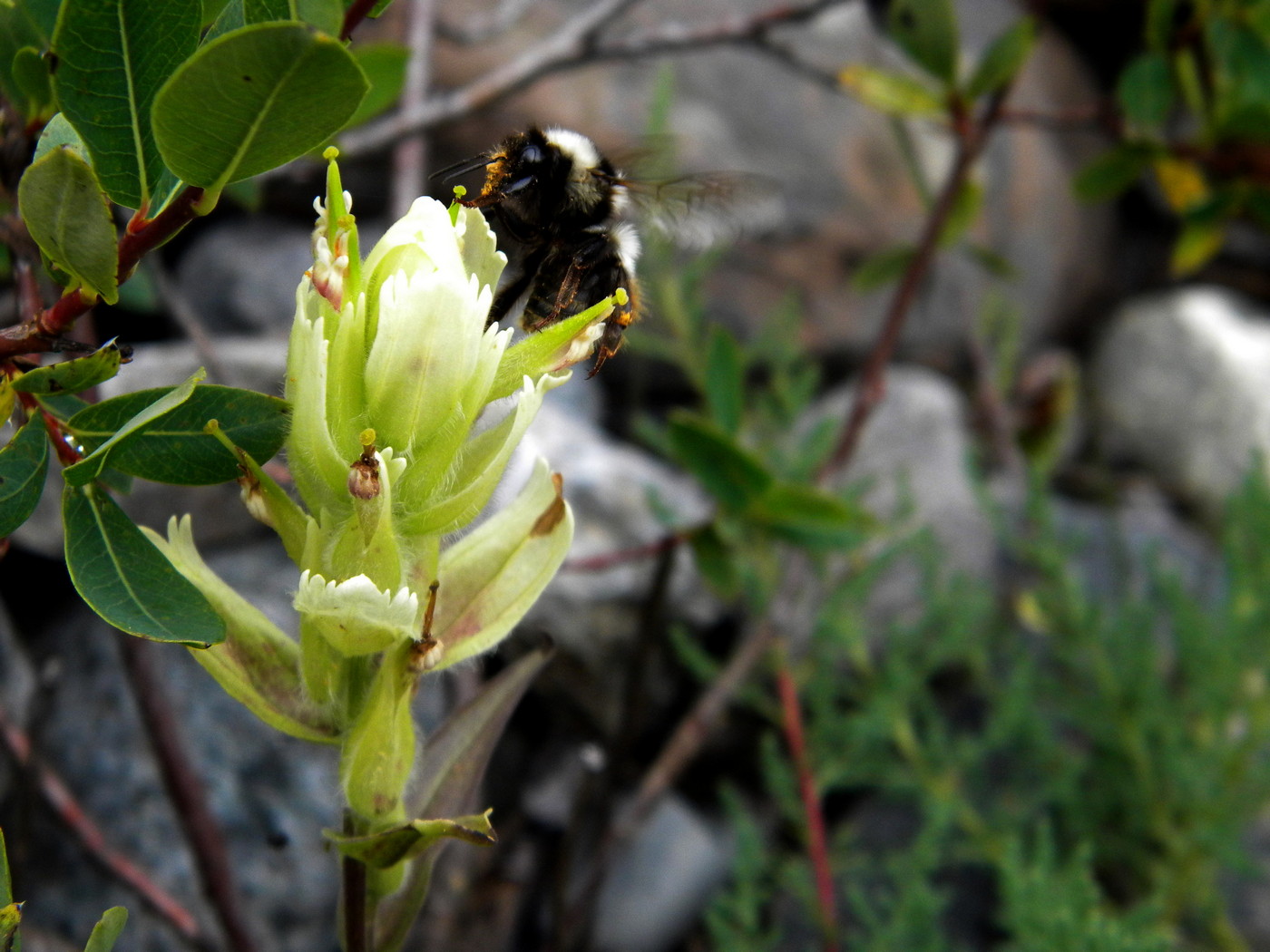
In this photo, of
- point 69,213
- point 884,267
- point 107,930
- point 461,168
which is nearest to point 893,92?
point 884,267

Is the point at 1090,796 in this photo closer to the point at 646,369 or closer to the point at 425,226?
the point at 646,369

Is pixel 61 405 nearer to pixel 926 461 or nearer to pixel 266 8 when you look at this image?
pixel 266 8

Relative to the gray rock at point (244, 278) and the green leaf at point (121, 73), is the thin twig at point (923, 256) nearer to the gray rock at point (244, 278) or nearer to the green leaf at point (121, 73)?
the green leaf at point (121, 73)

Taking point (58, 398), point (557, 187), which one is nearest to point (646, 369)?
point (557, 187)

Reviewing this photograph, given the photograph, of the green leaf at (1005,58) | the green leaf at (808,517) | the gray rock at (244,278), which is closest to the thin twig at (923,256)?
the green leaf at (1005,58)

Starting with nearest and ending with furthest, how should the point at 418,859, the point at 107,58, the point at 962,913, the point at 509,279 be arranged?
the point at 107,58 < the point at 418,859 < the point at 509,279 < the point at 962,913

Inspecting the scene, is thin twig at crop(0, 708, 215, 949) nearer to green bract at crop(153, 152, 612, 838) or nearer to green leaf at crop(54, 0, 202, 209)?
green bract at crop(153, 152, 612, 838)

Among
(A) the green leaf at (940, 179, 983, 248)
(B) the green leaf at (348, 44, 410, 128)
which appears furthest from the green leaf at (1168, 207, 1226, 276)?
(B) the green leaf at (348, 44, 410, 128)
